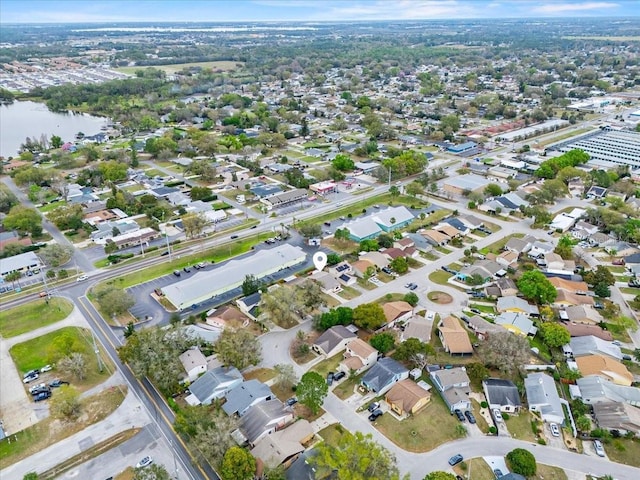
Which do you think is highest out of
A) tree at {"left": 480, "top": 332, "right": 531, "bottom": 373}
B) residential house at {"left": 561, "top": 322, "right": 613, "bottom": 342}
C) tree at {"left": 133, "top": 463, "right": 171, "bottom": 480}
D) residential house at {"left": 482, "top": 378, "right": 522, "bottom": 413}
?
tree at {"left": 133, "top": 463, "right": 171, "bottom": 480}

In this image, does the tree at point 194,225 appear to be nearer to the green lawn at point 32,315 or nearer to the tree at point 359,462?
the green lawn at point 32,315

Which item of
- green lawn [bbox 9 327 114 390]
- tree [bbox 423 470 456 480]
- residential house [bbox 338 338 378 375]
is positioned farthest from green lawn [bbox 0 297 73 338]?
tree [bbox 423 470 456 480]

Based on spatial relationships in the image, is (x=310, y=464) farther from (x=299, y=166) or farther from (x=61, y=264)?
(x=299, y=166)

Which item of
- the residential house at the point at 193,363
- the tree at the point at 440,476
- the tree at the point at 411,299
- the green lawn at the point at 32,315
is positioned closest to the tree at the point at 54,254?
the green lawn at the point at 32,315

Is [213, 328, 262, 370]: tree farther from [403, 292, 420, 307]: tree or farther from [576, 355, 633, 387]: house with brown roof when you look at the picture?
[576, 355, 633, 387]: house with brown roof

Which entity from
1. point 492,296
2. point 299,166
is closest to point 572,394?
point 492,296

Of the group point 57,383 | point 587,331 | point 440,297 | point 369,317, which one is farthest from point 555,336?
point 57,383

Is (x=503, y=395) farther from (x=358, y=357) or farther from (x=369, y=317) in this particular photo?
(x=369, y=317)
